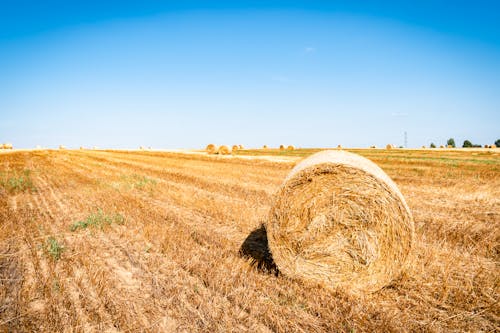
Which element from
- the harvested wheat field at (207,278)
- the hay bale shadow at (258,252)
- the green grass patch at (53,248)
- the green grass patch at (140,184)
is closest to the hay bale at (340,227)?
the harvested wheat field at (207,278)

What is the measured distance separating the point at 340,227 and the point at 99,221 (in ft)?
16.4

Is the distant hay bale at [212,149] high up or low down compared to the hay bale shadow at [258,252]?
up

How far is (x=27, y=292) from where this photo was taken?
3.62m

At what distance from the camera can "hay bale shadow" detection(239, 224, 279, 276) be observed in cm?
455

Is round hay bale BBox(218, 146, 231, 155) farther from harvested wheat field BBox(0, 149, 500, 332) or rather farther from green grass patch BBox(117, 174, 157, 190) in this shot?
harvested wheat field BBox(0, 149, 500, 332)

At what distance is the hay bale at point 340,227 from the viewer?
13.4ft

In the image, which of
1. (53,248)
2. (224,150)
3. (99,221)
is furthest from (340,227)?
(224,150)

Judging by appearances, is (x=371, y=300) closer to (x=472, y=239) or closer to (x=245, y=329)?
(x=245, y=329)

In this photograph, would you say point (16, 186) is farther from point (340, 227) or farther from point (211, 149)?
point (211, 149)

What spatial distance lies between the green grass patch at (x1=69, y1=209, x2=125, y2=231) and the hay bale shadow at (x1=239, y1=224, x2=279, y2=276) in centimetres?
A: 298

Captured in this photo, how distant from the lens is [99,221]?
657cm

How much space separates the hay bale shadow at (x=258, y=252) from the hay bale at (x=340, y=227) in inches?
13.6

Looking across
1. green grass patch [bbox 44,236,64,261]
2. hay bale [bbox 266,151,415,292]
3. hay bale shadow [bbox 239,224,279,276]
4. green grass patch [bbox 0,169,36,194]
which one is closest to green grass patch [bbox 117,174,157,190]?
green grass patch [bbox 0,169,36,194]

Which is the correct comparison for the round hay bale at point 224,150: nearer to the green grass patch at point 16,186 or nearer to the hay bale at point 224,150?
the hay bale at point 224,150
